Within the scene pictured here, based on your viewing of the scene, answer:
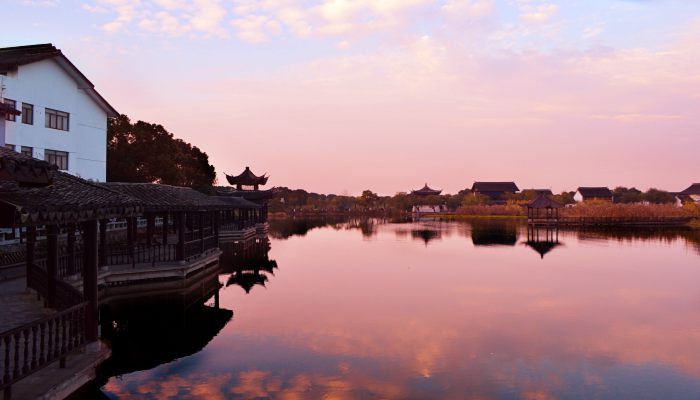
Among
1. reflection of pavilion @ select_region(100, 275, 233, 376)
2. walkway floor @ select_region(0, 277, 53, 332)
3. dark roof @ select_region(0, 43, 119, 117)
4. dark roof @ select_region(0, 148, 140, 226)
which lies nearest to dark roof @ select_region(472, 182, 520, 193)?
dark roof @ select_region(0, 43, 119, 117)

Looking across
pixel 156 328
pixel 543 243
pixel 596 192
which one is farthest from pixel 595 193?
pixel 156 328

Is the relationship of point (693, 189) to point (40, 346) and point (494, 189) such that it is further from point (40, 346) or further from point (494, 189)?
point (40, 346)

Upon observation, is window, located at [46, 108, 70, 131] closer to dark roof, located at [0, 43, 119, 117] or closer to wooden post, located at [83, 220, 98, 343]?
dark roof, located at [0, 43, 119, 117]

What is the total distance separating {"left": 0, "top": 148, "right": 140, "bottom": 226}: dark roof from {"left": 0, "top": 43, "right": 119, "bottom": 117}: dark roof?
22.0 metres

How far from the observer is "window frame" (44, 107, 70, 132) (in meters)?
30.3

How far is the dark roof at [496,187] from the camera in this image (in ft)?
441

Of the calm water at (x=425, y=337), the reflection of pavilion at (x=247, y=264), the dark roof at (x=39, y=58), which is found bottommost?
the calm water at (x=425, y=337)

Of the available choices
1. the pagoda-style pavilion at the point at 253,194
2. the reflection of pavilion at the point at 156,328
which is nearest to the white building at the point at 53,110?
the reflection of pavilion at the point at 156,328

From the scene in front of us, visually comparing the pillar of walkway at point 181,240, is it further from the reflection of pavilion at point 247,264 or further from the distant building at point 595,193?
the distant building at point 595,193

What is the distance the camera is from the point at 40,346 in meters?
8.22

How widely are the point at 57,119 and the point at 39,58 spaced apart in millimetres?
4316

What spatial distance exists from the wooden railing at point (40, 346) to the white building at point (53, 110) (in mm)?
22263

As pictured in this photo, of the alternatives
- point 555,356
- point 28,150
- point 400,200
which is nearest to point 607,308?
point 555,356

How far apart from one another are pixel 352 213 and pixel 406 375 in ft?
349
